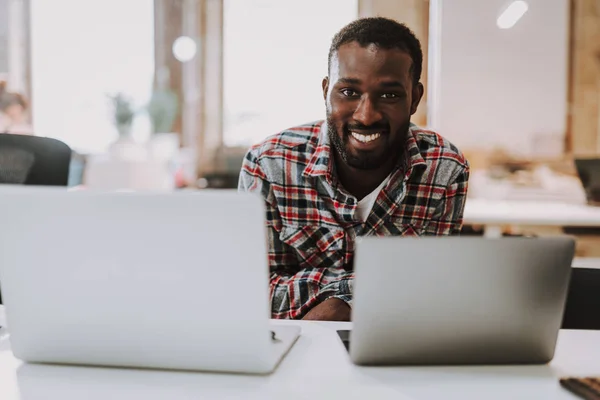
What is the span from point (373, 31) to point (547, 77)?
3710mm

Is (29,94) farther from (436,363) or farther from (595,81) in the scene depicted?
(436,363)

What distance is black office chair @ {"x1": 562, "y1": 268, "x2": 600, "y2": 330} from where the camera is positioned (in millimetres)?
1229

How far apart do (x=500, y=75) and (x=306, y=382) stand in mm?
4423

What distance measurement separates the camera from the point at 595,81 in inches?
189

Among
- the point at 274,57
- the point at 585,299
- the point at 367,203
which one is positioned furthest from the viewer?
the point at 274,57

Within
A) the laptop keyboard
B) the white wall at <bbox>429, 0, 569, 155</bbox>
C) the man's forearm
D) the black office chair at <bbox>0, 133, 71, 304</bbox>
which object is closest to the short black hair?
the man's forearm

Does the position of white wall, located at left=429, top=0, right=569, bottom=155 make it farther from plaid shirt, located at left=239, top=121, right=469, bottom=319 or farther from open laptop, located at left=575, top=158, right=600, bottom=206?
plaid shirt, located at left=239, top=121, right=469, bottom=319

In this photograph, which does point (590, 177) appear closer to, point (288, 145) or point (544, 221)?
point (544, 221)

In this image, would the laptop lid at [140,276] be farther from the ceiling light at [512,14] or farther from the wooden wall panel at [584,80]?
the wooden wall panel at [584,80]

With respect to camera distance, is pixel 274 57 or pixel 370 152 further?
pixel 274 57

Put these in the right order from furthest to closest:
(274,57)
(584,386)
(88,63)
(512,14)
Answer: (88,63) → (274,57) → (512,14) → (584,386)

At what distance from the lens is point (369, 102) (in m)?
1.46

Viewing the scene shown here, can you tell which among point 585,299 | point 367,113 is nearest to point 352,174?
point 367,113

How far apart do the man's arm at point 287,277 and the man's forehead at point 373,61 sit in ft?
1.08
